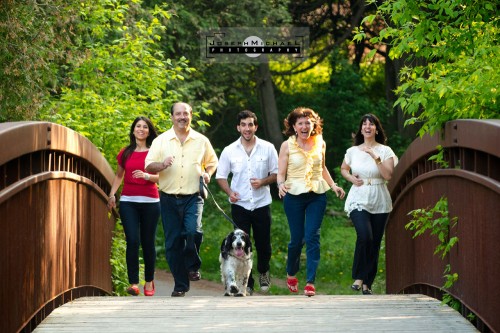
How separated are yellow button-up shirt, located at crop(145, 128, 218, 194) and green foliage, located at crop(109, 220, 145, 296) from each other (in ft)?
6.17

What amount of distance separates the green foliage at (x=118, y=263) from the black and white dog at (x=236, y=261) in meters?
2.06

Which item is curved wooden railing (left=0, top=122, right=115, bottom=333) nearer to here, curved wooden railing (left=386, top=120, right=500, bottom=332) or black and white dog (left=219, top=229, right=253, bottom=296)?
black and white dog (left=219, top=229, right=253, bottom=296)

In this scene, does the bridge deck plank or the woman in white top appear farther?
the woman in white top

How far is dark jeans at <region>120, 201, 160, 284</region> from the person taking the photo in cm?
1171

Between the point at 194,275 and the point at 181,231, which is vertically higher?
the point at 181,231

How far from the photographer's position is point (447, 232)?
8633 millimetres

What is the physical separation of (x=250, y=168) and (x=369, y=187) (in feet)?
4.05

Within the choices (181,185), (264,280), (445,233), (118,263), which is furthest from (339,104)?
(445,233)

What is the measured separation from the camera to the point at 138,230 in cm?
1178

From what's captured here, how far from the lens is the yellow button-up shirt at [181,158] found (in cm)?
1118

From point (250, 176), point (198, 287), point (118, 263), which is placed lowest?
point (198, 287)

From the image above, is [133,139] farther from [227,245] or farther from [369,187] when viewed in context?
[369,187]

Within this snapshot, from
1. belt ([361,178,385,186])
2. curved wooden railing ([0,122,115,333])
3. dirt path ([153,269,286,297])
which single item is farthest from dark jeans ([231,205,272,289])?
dirt path ([153,269,286,297])

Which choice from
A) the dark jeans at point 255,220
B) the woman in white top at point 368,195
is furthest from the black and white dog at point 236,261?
→ the woman in white top at point 368,195
